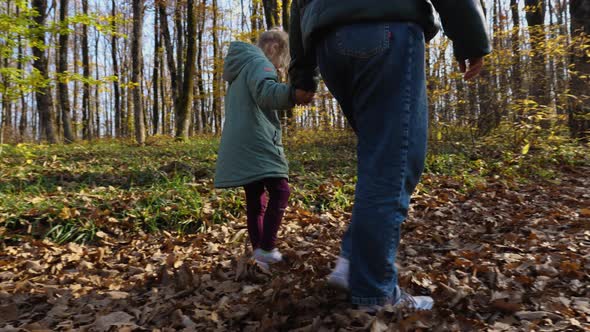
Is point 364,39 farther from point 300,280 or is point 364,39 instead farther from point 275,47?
point 300,280

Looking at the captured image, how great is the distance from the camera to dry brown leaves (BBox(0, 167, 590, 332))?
1.95 metres

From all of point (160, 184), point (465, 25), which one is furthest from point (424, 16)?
point (160, 184)

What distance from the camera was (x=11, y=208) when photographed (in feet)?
13.0

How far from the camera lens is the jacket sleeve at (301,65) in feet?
6.59

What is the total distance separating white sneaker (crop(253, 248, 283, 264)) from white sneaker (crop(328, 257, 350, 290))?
85 centimetres

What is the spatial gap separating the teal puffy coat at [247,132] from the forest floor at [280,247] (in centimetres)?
69

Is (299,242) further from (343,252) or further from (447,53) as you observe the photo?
(447,53)

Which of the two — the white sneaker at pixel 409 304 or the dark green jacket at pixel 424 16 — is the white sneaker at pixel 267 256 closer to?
the white sneaker at pixel 409 304

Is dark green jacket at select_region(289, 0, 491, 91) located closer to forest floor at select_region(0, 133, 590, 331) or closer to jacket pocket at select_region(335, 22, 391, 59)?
jacket pocket at select_region(335, 22, 391, 59)

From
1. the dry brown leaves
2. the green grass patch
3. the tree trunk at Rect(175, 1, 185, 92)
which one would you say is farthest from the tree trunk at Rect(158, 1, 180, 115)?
the dry brown leaves

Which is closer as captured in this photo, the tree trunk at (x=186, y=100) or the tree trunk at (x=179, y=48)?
the tree trunk at (x=186, y=100)

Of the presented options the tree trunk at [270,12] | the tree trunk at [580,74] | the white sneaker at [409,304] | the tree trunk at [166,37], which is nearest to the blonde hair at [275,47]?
the white sneaker at [409,304]

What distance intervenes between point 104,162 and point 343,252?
641 centimetres

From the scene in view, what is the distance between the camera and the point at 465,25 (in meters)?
1.66
